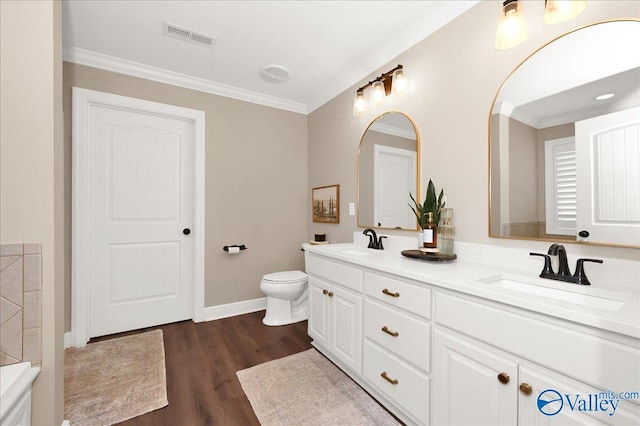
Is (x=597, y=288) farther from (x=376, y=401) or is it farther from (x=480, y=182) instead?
(x=376, y=401)

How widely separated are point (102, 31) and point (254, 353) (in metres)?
2.76

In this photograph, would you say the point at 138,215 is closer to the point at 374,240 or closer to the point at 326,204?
the point at 326,204

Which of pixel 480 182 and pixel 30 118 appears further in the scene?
pixel 480 182

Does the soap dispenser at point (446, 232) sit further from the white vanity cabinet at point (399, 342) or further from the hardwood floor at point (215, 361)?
the hardwood floor at point (215, 361)

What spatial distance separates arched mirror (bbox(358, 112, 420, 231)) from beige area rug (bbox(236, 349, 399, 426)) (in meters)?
1.19

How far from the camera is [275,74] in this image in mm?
2635

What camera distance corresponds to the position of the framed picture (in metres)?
2.91

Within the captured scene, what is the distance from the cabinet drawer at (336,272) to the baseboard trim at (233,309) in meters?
1.15

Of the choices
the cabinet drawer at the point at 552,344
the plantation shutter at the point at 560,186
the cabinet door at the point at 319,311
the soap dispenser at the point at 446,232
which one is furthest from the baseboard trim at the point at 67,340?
the plantation shutter at the point at 560,186

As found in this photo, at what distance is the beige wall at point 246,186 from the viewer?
2.84 metres

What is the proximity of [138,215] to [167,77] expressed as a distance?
1379 mm

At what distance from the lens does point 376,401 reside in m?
1.62

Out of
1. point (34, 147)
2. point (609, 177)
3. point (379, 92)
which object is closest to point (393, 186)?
point (379, 92)

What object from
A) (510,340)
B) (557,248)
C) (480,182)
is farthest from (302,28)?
(510,340)
